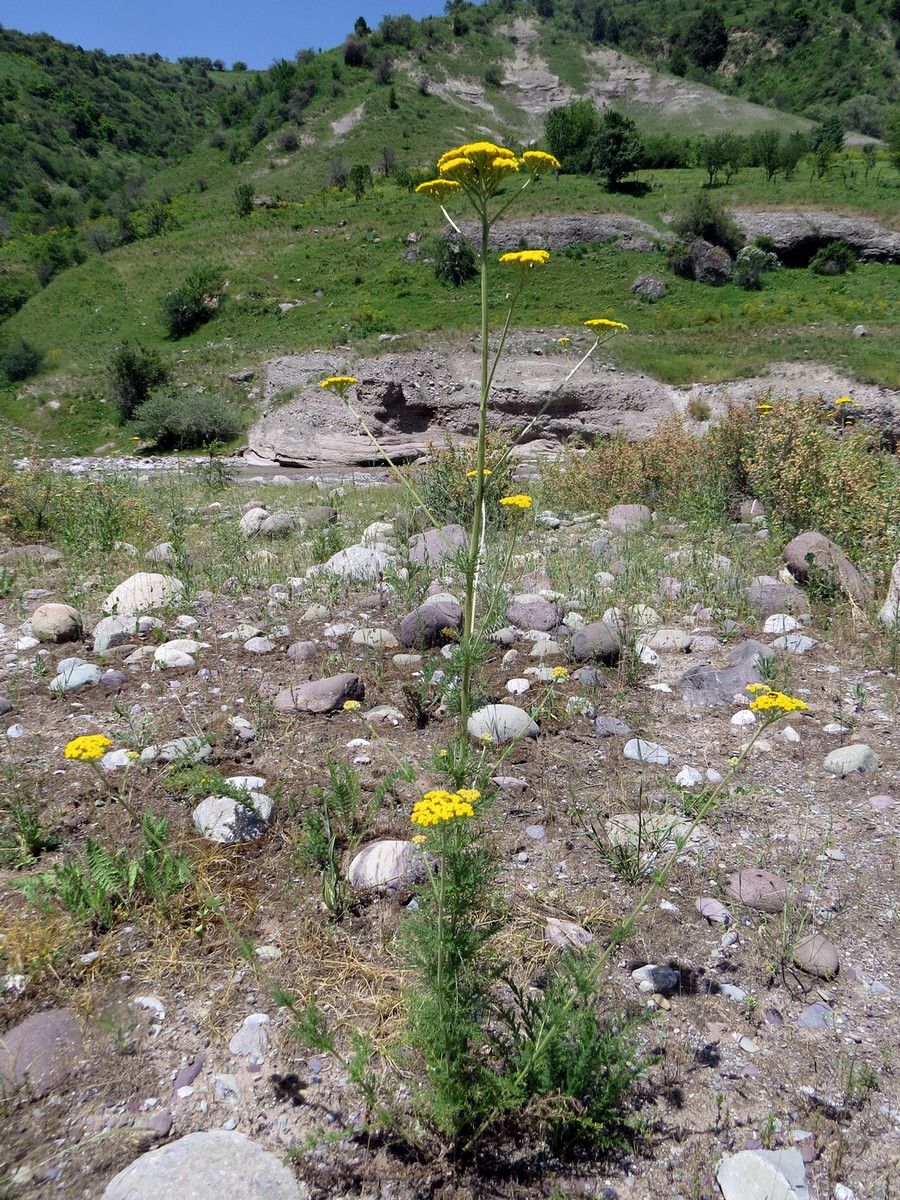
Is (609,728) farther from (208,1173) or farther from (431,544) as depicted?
(431,544)

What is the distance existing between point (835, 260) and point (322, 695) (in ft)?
116

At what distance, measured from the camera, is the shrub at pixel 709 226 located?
97.3 feet

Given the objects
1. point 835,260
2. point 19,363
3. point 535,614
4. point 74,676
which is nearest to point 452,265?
point 835,260

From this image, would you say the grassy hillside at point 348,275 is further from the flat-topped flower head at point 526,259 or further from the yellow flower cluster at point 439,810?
the yellow flower cluster at point 439,810

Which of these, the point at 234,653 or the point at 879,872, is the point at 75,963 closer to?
the point at 234,653

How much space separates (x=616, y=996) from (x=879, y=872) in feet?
3.84

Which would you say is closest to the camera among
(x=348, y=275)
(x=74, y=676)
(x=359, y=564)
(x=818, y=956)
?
(x=818, y=956)

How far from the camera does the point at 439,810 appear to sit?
57.1 inches

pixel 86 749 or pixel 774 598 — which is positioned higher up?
Result: pixel 86 749

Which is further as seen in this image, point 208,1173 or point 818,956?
point 818,956

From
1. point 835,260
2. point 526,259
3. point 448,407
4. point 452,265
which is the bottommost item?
point 448,407

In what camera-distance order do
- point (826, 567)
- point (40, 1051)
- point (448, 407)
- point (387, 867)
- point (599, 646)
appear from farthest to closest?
point (448, 407)
point (826, 567)
point (599, 646)
point (387, 867)
point (40, 1051)

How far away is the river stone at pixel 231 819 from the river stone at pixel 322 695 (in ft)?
2.78

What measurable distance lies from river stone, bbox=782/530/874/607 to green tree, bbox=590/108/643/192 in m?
40.3
